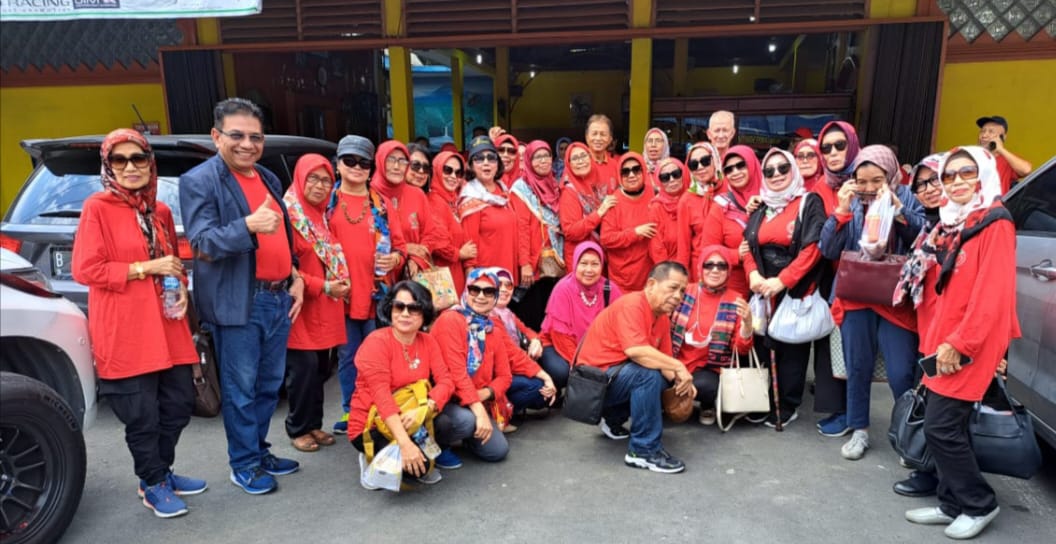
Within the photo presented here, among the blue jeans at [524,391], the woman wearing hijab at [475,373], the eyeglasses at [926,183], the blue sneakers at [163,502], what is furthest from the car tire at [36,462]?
the eyeglasses at [926,183]

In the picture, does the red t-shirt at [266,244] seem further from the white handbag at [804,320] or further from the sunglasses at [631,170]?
the white handbag at [804,320]

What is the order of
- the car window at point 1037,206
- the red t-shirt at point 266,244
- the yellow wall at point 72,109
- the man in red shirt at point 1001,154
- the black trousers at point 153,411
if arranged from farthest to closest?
the yellow wall at point 72,109
the man in red shirt at point 1001,154
the car window at point 1037,206
the red t-shirt at point 266,244
the black trousers at point 153,411

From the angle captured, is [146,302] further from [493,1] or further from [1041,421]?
[493,1]

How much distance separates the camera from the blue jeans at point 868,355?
3.36 meters

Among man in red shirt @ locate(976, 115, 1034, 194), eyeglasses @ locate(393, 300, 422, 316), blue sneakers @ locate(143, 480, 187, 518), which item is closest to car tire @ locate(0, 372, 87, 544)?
blue sneakers @ locate(143, 480, 187, 518)

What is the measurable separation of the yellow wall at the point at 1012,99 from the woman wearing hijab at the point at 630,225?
4.84 metres

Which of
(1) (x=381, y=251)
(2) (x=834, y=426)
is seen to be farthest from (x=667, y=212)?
(1) (x=381, y=251)

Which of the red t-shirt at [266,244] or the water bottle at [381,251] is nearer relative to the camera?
the red t-shirt at [266,244]

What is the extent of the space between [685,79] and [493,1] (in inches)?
208

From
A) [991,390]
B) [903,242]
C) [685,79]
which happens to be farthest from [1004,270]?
[685,79]

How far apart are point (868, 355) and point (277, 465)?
3.14m

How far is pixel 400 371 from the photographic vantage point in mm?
3268

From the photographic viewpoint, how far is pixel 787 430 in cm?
396

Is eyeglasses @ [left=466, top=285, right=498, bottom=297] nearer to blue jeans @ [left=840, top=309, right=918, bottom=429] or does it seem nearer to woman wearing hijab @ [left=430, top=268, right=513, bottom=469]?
woman wearing hijab @ [left=430, top=268, right=513, bottom=469]
